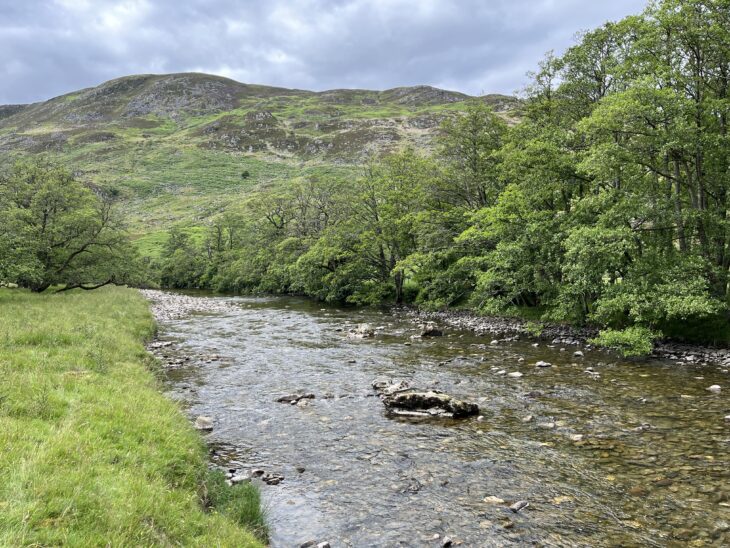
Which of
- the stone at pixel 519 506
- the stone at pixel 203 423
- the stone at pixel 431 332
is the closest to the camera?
the stone at pixel 519 506

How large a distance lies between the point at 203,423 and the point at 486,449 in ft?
25.5

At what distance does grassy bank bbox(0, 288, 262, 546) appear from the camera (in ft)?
17.5

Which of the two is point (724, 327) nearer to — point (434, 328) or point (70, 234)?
point (434, 328)

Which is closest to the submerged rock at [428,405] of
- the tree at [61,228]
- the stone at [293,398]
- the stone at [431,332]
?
the stone at [293,398]

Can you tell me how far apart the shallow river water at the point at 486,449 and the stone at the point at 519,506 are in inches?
4.3

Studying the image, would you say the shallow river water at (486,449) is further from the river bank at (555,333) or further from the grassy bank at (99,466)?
the river bank at (555,333)

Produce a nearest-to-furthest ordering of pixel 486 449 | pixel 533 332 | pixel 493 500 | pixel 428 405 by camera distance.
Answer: pixel 493 500, pixel 486 449, pixel 428 405, pixel 533 332

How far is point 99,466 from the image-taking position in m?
6.98

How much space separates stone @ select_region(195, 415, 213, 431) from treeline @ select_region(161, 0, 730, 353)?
631 inches

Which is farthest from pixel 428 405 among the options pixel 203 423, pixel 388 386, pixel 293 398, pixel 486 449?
pixel 203 423

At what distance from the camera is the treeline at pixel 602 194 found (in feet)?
63.2

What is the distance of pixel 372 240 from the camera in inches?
1823

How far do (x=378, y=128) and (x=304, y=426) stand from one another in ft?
615

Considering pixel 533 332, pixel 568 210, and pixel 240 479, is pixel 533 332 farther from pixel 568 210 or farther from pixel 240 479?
pixel 240 479
